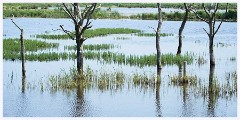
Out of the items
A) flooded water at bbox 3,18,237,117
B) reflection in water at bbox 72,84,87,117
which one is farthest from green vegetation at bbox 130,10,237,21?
reflection in water at bbox 72,84,87,117

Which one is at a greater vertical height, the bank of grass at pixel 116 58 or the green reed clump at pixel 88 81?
the bank of grass at pixel 116 58

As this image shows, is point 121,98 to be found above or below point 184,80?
below

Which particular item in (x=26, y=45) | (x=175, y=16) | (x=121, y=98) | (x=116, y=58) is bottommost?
(x=121, y=98)

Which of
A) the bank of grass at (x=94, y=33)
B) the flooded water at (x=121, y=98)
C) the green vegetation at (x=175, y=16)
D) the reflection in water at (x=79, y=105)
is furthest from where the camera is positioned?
the green vegetation at (x=175, y=16)

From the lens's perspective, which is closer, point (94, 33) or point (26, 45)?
point (26, 45)

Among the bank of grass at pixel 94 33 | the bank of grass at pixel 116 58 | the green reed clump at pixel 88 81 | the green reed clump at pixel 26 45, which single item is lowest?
the green reed clump at pixel 88 81

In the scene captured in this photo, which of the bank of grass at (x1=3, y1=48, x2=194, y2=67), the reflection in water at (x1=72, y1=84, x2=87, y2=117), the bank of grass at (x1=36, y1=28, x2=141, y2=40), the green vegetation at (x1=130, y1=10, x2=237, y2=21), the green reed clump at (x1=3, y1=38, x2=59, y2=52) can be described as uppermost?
the green vegetation at (x1=130, y1=10, x2=237, y2=21)

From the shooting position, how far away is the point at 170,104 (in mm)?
15820

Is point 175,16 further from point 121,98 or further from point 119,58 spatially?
point 121,98

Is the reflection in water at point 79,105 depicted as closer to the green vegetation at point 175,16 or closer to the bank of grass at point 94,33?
the bank of grass at point 94,33

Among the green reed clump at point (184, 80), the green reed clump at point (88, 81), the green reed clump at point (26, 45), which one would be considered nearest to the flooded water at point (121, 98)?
the green reed clump at point (184, 80)

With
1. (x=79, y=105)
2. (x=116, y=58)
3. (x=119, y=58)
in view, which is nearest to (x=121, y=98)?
(x=79, y=105)

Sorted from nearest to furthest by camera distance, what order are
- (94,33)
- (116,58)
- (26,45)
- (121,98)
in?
(121,98), (116,58), (26,45), (94,33)

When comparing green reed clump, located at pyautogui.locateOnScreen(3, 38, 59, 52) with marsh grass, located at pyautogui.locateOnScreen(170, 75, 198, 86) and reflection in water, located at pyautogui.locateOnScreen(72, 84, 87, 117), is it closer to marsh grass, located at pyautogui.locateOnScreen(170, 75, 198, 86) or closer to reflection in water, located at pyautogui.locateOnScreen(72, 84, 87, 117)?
reflection in water, located at pyautogui.locateOnScreen(72, 84, 87, 117)
